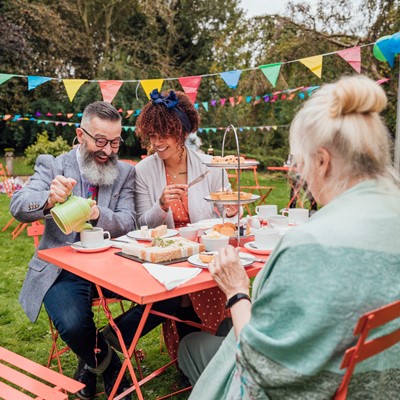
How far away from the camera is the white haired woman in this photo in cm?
112

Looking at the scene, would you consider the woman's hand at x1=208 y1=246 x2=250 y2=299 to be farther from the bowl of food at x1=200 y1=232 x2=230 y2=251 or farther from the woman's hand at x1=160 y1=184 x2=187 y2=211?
the woman's hand at x1=160 y1=184 x2=187 y2=211

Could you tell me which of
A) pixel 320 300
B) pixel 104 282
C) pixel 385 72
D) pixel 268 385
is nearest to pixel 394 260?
pixel 320 300

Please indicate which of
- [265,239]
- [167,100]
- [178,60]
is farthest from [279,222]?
[178,60]

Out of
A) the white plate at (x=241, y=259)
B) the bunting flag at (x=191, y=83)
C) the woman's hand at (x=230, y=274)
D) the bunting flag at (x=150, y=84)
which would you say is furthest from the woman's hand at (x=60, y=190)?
the bunting flag at (x=191, y=83)

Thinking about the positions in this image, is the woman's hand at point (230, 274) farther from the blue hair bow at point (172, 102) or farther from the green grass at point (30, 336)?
the blue hair bow at point (172, 102)

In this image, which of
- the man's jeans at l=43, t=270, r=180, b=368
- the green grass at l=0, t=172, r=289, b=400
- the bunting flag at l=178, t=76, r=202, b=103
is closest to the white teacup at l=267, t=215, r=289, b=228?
the man's jeans at l=43, t=270, r=180, b=368

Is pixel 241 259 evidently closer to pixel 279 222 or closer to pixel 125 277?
pixel 125 277

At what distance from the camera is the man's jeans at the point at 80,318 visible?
232 centimetres

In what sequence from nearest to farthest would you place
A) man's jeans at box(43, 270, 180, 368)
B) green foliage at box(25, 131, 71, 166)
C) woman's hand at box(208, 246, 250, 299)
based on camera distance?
woman's hand at box(208, 246, 250, 299) < man's jeans at box(43, 270, 180, 368) < green foliage at box(25, 131, 71, 166)

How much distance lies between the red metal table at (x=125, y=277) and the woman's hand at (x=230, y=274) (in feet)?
0.41

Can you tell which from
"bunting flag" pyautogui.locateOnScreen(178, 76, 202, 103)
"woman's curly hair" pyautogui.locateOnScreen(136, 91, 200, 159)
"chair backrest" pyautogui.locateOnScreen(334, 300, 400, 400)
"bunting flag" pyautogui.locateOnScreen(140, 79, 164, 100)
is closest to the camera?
"chair backrest" pyautogui.locateOnScreen(334, 300, 400, 400)

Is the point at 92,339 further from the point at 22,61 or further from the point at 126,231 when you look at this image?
the point at 22,61

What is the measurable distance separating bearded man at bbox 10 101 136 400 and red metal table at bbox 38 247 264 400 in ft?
0.70

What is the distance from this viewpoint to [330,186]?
4.27ft
